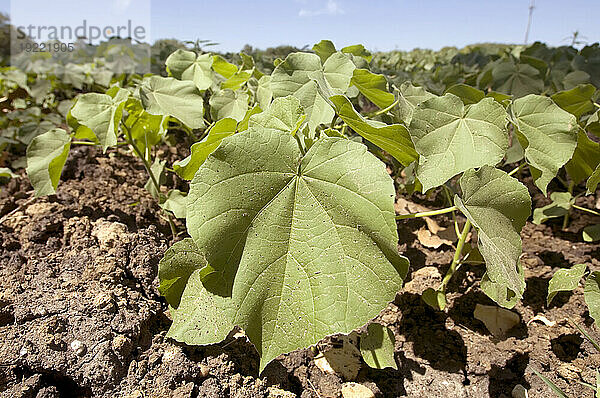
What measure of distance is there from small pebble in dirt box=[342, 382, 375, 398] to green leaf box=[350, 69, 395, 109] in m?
0.89

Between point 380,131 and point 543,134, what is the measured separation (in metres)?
0.66

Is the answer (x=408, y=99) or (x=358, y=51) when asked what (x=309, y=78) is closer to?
(x=408, y=99)

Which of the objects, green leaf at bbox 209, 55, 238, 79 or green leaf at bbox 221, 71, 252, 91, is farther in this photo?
green leaf at bbox 209, 55, 238, 79

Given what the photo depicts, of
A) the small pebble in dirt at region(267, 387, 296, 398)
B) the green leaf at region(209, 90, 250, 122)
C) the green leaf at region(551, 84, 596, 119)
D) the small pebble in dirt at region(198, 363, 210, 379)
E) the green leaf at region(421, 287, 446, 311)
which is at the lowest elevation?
the small pebble in dirt at region(267, 387, 296, 398)

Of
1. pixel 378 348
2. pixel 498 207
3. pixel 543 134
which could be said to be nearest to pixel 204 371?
pixel 378 348

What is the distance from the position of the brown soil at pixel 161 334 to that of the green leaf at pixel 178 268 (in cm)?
20

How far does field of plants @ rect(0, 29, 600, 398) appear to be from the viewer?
910 mm

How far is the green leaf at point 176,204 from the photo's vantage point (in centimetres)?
160

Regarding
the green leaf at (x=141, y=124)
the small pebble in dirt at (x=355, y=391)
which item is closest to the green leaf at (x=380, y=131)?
the small pebble in dirt at (x=355, y=391)

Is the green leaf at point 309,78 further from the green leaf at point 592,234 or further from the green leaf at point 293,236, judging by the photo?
the green leaf at point 592,234

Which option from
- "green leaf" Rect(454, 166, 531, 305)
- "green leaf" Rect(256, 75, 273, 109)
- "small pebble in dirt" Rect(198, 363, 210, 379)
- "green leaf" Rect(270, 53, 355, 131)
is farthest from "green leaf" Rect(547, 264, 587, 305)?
"green leaf" Rect(256, 75, 273, 109)

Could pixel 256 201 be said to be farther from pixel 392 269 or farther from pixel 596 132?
pixel 596 132

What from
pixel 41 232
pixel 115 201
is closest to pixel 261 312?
pixel 41 232

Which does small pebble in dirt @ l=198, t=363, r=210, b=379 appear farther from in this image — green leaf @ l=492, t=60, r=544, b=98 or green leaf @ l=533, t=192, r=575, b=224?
green leaf @ l=492, t=60, r=544, b=98
